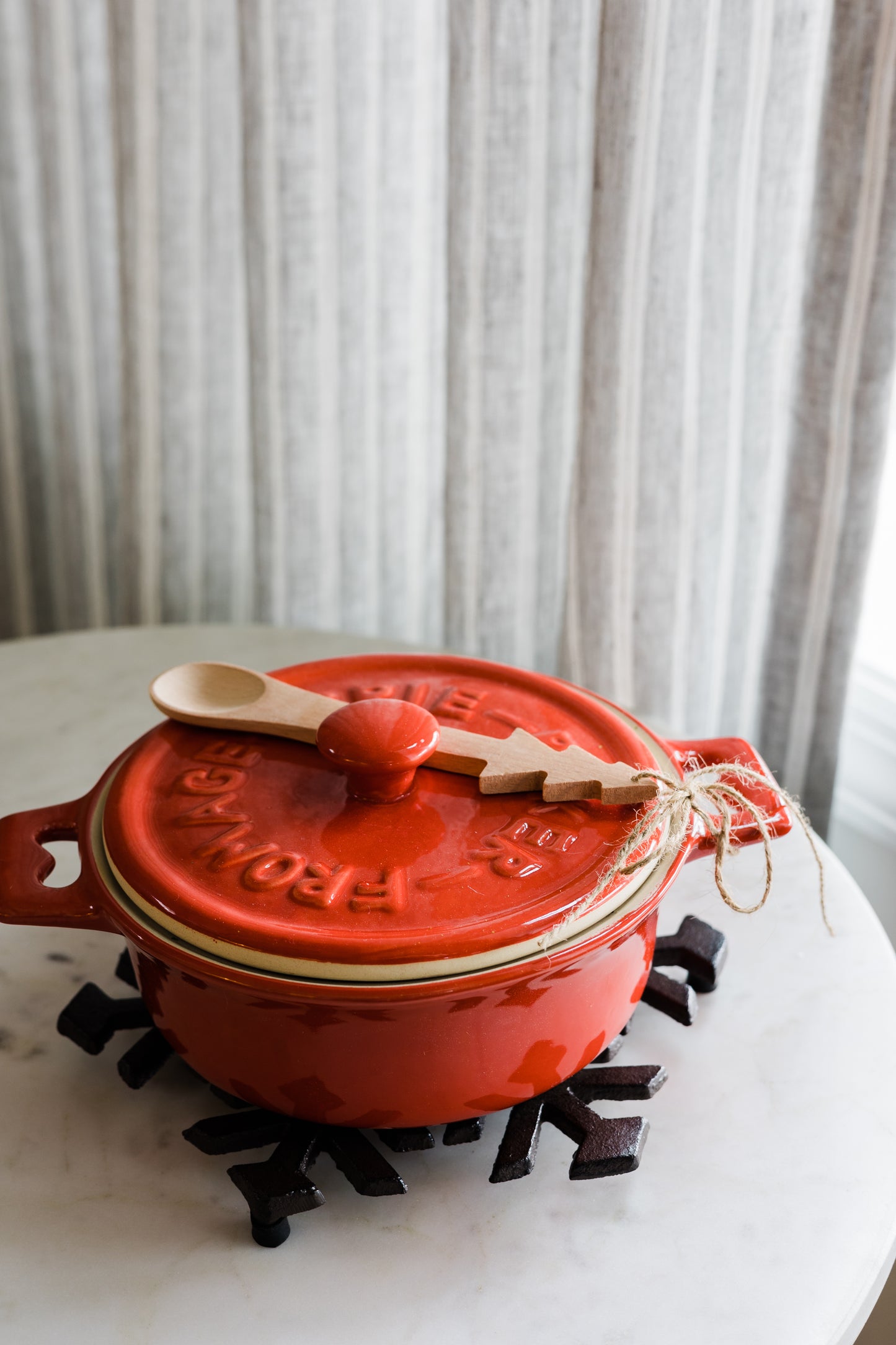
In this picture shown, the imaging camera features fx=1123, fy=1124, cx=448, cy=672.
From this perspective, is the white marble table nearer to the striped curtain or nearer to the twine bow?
the twine bow

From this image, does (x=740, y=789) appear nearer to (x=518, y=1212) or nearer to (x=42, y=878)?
(x=518, y=1212)

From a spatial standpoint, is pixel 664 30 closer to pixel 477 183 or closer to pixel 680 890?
pixel 477 183

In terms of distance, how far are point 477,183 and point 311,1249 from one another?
2.79 feet

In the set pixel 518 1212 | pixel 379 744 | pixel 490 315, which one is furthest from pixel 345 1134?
pixel 490 315

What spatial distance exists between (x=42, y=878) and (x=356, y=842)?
0.17 metres

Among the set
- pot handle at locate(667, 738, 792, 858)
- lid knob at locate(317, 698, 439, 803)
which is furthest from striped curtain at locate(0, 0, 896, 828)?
lid knob at locate(317, 698, 439, 803)

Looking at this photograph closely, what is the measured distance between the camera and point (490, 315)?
1.03 meters

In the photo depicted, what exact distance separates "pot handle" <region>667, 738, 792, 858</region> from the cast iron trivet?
0.12m

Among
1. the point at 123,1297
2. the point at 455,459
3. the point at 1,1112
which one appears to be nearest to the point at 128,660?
the point at 455,459

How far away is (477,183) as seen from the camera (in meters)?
0.99

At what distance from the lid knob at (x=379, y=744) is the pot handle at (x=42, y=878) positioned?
127 millimetres

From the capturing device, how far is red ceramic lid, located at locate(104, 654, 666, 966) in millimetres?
458

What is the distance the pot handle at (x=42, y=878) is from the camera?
53 cm

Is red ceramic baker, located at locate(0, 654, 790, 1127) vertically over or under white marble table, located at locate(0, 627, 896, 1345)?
over
